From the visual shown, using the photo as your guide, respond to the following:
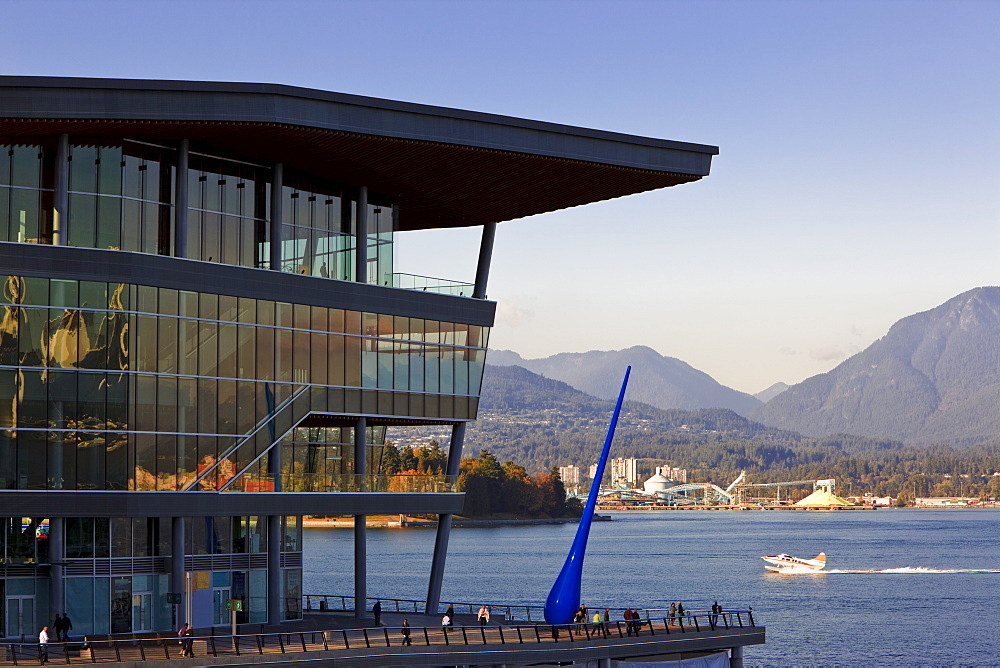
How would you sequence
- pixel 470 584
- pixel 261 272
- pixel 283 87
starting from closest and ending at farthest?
1. pixel 283 87
2. pixel 261 272
3. pixel 470 584

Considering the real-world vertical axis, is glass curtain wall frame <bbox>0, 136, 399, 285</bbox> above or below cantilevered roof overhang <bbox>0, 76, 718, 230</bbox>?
below

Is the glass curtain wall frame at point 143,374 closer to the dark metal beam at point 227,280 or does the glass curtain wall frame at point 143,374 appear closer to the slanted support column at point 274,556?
the dark metal beam at point 227,280

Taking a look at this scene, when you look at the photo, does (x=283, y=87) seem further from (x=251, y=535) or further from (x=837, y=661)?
(x=837, y=661)

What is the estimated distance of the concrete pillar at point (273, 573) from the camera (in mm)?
58219

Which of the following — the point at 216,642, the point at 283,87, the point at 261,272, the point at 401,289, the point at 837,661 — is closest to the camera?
the point at 216,642

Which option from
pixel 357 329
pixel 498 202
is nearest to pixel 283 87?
pixel 357 329

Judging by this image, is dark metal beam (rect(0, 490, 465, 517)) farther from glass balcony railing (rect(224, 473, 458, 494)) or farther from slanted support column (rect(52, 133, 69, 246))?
slanted support column (rect(52, 133, 69, 246))

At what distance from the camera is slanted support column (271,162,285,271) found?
191 feet

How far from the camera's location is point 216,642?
4988 cm

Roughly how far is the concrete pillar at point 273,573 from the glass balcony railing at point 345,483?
1812 mm

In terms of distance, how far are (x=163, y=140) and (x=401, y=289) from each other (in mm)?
12461

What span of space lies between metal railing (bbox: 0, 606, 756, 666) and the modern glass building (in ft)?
18.6

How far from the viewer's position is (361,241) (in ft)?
205

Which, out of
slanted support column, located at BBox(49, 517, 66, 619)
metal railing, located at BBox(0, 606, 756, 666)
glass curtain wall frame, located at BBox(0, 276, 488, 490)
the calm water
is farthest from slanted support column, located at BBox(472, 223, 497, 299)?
the calm water
